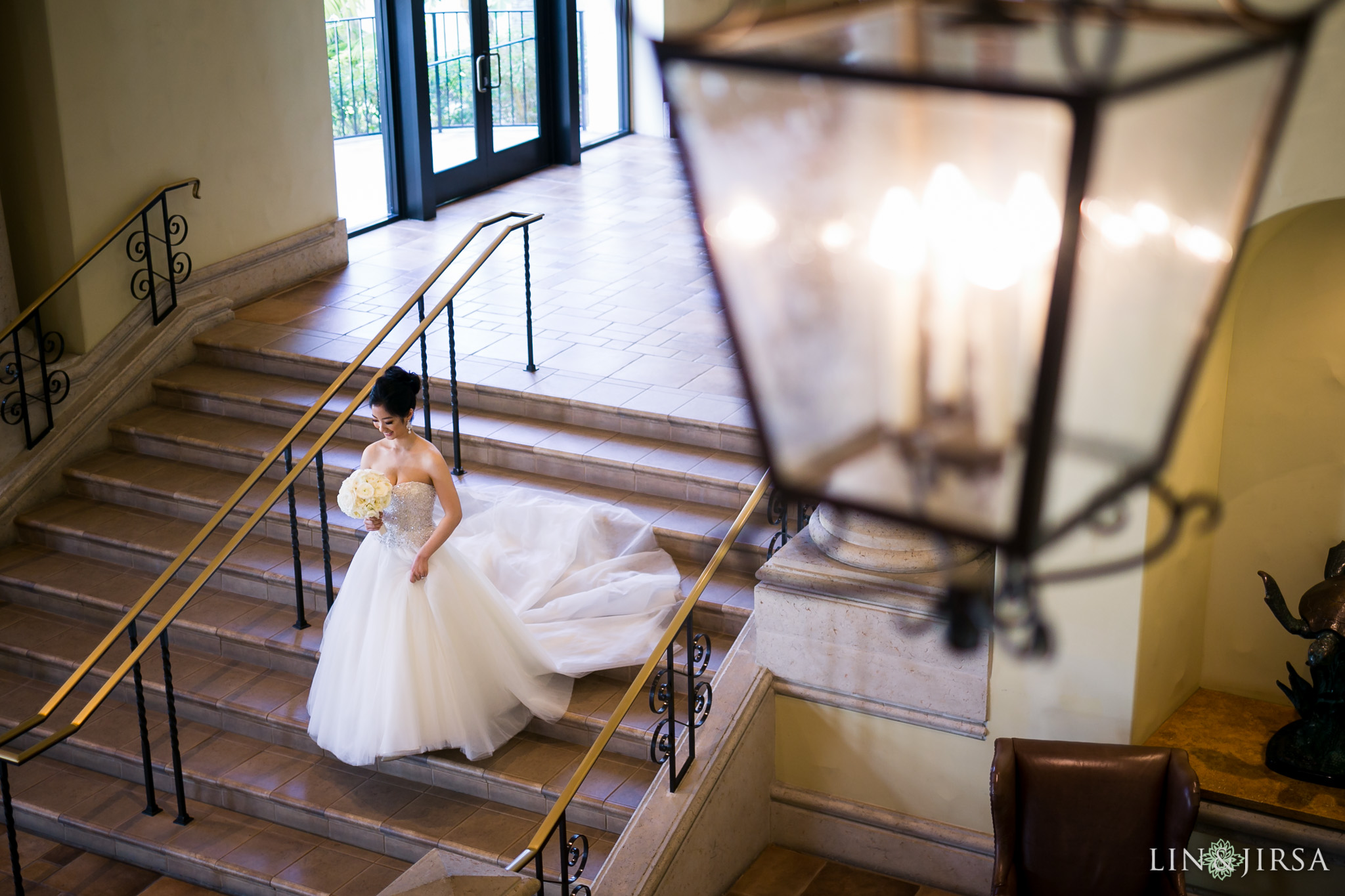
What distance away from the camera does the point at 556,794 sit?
15.4ft

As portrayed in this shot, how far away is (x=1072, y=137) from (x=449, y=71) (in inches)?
399

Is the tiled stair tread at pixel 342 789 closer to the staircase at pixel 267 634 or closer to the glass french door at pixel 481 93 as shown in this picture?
the staircase at pixel 267 634

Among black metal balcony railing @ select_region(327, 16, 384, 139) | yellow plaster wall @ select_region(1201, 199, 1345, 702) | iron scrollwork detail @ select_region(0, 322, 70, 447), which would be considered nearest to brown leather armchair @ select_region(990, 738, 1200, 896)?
yellow plaster wall @ select_region(1201, 199, 1345, 702)

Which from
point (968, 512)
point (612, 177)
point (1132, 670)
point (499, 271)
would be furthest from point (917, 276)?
point (612, 177)

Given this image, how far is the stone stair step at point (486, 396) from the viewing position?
20.8ft

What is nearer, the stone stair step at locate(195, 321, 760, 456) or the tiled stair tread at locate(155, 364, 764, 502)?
the tiled stair tread at locate(155, 364, 764, 502)

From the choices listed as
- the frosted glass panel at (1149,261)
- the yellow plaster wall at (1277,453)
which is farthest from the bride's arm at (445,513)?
the frosted glass panel at (1149,261)

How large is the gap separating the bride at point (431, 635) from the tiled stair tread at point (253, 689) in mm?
116

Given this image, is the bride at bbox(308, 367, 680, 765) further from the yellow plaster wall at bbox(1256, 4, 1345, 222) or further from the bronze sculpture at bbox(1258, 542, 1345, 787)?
the yellow plaster wall at bbox(1256, 4, 1345, 222)

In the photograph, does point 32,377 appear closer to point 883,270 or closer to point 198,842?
point 198,842

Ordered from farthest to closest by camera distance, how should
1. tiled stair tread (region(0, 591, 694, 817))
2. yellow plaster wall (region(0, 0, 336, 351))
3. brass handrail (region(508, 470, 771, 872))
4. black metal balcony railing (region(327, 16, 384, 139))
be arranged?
black metal balcony railing (region(327, 16, 384, 139)), yellow plaster wall (region(0, 0, 336, 351)), tiled stair tread (region(0, 591, 694, 817)), brass handrail (region(508, 470, 771, 872))

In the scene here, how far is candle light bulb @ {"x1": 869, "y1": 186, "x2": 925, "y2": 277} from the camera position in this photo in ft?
→ 2.14

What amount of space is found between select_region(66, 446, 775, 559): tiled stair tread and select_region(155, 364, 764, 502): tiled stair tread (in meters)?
0.14

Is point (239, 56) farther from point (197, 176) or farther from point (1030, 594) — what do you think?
point (1030, 594)
